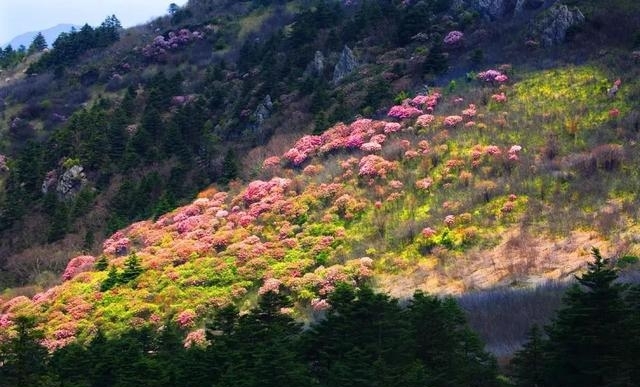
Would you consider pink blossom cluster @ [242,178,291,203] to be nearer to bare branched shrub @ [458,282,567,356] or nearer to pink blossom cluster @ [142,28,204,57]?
bare branched shrub @ [458,282,567,356]

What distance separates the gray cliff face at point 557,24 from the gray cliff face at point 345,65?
12.6m

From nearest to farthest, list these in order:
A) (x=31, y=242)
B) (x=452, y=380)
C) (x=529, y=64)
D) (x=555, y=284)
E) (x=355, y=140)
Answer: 1. (x=452, y=380)
2. (x=555, y=284)
3. (x=355, y=140)
4. (x=529, y=64)
5. (x=31, y=242)

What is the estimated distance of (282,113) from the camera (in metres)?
47.5

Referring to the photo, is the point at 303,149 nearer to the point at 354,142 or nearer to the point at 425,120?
the point at 354,142

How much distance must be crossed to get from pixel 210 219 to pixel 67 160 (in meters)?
23.3

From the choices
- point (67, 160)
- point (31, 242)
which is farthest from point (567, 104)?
point (67, 160)

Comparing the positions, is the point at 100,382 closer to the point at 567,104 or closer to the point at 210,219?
the point at 210,219

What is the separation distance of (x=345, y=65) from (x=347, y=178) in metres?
17.9

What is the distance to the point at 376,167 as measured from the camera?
32594 mm

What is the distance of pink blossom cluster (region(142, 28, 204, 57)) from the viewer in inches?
2945

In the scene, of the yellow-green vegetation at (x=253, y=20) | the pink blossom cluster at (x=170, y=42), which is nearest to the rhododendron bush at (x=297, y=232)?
the yellow-green vegetation at (x=253, y=20)

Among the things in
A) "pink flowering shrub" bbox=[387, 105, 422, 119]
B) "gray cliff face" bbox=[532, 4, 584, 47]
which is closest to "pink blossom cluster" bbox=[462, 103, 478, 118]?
"pink flowering shrub" bbox=[387, 105, 422, 119]

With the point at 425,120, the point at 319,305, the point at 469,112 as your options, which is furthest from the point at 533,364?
the point at 425,120

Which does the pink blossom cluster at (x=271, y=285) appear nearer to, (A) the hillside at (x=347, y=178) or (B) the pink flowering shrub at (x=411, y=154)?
(A) the hillside at (x=347, y=178)
